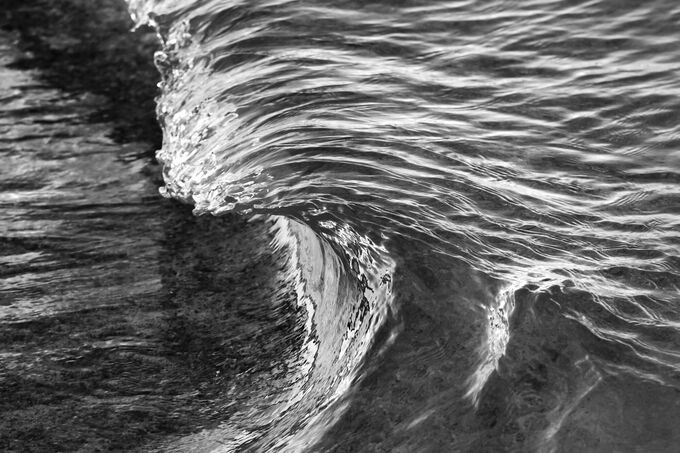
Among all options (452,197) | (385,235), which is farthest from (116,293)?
(452,197)

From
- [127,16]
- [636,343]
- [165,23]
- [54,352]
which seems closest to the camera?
[636,343]

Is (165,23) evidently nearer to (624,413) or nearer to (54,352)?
(54,352)

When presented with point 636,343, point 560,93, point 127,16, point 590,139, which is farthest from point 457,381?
point 127,16

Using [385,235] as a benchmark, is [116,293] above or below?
below

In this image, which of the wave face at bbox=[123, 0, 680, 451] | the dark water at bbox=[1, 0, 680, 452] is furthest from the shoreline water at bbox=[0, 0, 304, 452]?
the wave face at bbox=[123, 0, 680, 451]

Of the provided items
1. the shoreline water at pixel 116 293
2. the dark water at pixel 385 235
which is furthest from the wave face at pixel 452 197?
the shoreline water at pixel 116 293

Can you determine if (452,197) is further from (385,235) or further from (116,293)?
(116,293)

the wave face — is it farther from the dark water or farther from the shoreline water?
the shoreline water
